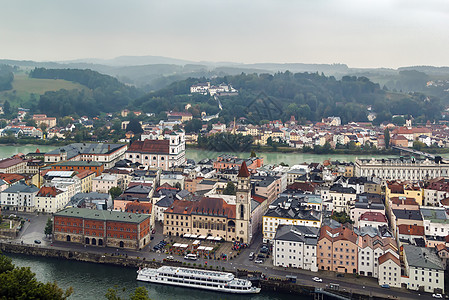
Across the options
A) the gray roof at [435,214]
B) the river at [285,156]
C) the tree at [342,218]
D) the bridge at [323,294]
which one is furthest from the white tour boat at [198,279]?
the river at [285,156]

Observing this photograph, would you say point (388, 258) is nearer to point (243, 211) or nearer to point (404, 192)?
point (243, 211)

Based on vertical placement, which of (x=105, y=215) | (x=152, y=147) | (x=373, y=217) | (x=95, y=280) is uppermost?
(x=152, y=147)

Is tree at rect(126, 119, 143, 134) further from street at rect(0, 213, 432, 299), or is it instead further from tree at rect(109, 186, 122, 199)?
street at rect(0, 213, 432, 299)

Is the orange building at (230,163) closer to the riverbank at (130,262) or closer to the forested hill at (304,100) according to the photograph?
the riverbank at (130,262)

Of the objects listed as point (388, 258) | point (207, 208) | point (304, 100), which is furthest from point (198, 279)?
point (304, 100)

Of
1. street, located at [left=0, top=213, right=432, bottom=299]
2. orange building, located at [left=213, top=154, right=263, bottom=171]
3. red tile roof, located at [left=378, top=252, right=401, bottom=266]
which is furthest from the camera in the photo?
orange building, located at [left=213, top=154, right=263, bottom=171]

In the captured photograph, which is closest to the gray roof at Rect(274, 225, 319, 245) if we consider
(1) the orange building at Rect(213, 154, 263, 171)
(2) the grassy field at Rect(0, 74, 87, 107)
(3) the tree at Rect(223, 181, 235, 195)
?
(3) the tree at Rect(223, 181, 235, 195)
